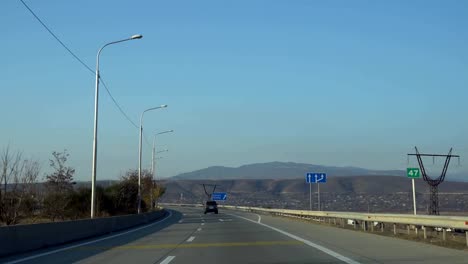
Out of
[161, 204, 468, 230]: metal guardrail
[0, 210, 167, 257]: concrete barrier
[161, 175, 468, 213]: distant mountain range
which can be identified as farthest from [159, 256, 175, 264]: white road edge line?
[161, 175, 468, 213]: distant mountain range

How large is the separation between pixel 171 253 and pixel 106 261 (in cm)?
249

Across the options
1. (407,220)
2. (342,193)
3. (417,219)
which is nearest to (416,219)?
(417,219)

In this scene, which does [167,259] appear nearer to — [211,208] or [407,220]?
[407,220]

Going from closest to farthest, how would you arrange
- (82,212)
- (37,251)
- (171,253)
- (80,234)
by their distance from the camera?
(171,253) < (37,251) < (80,234) < (82,212)

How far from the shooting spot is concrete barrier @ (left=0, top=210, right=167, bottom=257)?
55.1 feet

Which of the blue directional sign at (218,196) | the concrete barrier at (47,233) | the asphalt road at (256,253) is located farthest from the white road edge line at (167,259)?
the blue directional sign at (218,196)

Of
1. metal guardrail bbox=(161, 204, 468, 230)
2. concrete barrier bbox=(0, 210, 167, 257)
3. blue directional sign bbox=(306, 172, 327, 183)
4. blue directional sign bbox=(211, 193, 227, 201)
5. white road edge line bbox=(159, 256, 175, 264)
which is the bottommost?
white road edge line bbox=(159, 256, 175, 264)

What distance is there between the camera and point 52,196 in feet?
125

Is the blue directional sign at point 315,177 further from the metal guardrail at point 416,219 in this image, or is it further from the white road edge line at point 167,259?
the white road edge line at point 167,259

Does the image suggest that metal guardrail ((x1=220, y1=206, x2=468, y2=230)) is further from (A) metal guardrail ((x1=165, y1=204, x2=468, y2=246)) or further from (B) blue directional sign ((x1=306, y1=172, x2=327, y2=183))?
(B) blue directional sign ((x1=306, y1=172, x2=327, y2=183))

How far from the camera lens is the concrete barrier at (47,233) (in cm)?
1680

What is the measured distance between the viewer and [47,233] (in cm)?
2002

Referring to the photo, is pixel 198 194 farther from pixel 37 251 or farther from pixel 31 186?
pixel 37 251

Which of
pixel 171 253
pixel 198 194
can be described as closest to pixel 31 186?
pixel 171 253
